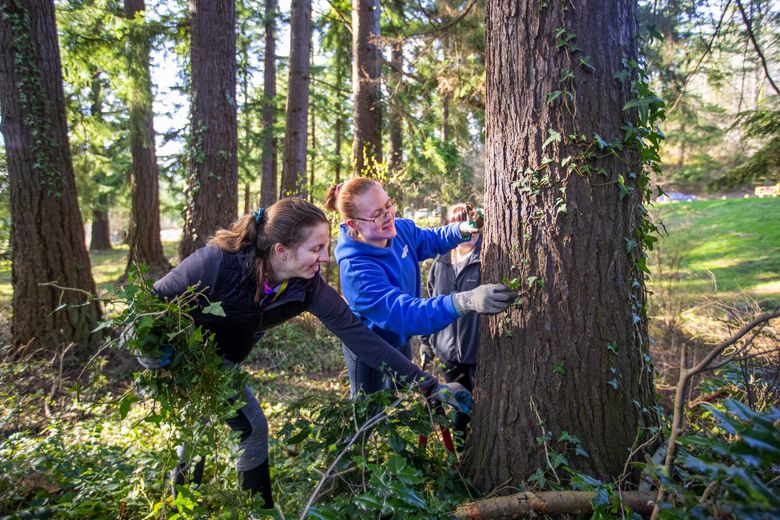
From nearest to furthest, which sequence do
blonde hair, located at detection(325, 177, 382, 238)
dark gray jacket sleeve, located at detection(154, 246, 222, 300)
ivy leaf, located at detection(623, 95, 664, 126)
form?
ivy leaf, located at detection(623, 95, 664, 126) < dark gray jacket sleeve, located at detection(154, 246, 222, 300) < blonde hair, located at detection(325, 177, 382, 238)

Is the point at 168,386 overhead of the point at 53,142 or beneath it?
beneath

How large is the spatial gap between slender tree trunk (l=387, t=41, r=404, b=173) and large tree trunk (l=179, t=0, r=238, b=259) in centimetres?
239

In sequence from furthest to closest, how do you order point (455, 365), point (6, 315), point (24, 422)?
point (6, 315) → point (24, 422) → point (455, 365)

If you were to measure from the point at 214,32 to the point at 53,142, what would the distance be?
7.83 ft

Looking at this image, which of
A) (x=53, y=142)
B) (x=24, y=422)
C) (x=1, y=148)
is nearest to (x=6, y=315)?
(x=1, y=148)

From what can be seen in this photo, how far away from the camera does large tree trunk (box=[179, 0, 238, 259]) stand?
573 cm

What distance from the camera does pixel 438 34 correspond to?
4652 millimetres

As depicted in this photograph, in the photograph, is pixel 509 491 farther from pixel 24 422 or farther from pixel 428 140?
pixel 428 140

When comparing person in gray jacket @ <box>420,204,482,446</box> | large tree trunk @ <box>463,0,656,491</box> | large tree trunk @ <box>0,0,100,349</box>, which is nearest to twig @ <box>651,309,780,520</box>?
large tree trunk @ <box>463,0,656,491</box>

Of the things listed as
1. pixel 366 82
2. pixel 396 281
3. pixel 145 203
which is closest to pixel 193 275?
pixel 396 281

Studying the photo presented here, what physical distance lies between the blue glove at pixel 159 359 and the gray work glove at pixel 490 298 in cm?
143

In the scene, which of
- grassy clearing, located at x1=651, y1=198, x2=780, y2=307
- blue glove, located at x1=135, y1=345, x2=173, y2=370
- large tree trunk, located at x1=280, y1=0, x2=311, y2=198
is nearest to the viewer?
blue glove, located at x1=135, y1=345, x2=173, y2=370

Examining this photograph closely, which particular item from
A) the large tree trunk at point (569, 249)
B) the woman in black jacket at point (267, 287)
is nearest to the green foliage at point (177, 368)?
the woman in black jacket at point (267, 287)

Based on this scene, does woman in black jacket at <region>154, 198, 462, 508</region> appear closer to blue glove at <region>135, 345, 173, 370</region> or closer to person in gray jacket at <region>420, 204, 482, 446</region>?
blue glove at <region>135, 345, 173, 370</region>
